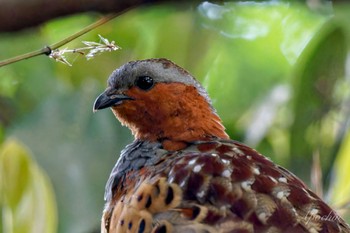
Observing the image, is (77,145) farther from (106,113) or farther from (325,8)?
(325,8)

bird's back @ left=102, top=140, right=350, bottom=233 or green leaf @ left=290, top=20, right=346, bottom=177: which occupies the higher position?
green leaf @ left=290, top=20, right=346, bottom=177

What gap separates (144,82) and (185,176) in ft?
2.51

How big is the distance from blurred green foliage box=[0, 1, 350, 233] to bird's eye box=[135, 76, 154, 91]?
29 centimetres

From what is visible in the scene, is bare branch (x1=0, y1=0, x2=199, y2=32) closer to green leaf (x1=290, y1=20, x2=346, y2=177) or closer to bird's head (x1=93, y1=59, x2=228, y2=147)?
bird's head (x1=93, y1=59, x2=228, y2=147)

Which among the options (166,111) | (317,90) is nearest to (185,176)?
(166,111)

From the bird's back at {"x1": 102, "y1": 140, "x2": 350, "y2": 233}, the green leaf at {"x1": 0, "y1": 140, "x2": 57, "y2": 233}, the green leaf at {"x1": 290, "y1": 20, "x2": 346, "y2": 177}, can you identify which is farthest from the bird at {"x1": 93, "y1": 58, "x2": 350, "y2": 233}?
the green leaf at {"x1": 290, "y1": 20, "x2": 346, "y2": 177}

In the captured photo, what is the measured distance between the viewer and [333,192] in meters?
5.18

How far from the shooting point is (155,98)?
15.9ft

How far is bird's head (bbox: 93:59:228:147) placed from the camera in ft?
15.8

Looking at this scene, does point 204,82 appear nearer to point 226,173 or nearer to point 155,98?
point 155,98

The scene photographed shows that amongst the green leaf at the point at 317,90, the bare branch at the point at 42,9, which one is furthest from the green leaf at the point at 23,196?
the green leaf at the point at 317,90

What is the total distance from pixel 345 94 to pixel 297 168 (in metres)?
0.50

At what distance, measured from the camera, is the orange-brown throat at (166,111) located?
4797mm

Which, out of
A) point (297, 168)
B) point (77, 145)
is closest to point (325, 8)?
point (297, 168)
